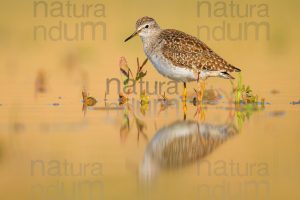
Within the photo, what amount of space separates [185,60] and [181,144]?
4.73 meters

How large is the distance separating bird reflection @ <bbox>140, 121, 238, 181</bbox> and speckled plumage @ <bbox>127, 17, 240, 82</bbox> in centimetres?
283

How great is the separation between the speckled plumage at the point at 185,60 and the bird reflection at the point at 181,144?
112 inches

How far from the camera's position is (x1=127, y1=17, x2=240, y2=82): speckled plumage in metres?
14.0

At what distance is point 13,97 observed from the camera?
14789 mm

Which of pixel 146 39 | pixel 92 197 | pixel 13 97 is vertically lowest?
pixel 92 197

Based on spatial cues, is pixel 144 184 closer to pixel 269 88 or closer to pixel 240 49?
pixel 269 88

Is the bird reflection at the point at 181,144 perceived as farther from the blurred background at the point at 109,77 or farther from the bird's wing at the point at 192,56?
the bird's wing at the point at 192,56

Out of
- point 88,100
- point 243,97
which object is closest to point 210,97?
point 243,97

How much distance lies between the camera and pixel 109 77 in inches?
693

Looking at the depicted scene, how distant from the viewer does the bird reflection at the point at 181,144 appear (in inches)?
337

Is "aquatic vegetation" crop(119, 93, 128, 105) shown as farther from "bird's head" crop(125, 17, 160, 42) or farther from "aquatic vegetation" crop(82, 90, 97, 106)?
"bird's head" crop(125, 17, 160, 42)

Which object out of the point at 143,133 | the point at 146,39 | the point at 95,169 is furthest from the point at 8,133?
the point at 146,39

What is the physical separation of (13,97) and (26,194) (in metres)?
7.70

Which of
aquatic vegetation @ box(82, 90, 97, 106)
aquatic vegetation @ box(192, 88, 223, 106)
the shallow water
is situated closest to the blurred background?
the shallow water
